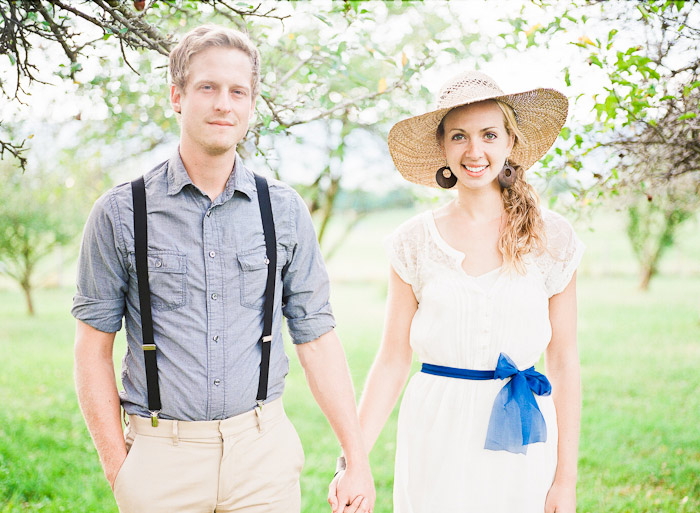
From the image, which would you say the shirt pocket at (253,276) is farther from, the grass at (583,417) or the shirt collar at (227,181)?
the grass at (583,417)

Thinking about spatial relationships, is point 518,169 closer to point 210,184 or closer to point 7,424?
point 210,184

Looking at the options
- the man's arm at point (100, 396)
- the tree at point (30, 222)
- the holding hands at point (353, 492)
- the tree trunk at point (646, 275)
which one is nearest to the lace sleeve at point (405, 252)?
the holding hands at point (353, 492)

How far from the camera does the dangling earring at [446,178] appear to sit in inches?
114

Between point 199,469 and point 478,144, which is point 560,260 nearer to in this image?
point 478,144

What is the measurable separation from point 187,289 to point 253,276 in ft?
0.71

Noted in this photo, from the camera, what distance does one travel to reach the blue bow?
2.43 meters

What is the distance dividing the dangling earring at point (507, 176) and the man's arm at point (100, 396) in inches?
60.8

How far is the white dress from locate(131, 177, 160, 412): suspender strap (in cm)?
98

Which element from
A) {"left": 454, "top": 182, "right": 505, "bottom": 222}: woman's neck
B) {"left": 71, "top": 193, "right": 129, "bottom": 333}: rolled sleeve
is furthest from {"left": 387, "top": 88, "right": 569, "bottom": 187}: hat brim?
{"left": 71, "top": 193, "right": 129, "bottom": 333}: rolled sleeve

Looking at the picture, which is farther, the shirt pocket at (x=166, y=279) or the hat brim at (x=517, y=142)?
the hat brim at (x=517, y=142)

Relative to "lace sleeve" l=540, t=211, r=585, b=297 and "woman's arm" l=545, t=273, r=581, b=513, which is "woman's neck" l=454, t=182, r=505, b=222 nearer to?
"lace sleeve" l=540, t=211, r=585, b=297

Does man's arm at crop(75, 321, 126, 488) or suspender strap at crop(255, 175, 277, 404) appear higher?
suspender strap at crop(255, 175, 277, 404)

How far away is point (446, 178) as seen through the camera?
9.59 ft

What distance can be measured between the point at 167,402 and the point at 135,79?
15.4ft
